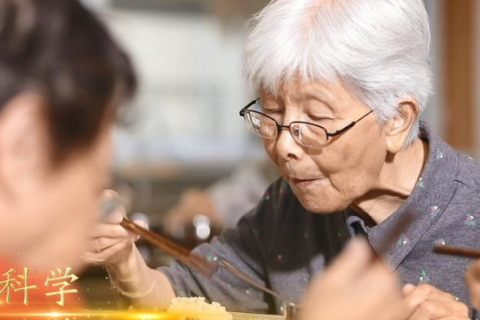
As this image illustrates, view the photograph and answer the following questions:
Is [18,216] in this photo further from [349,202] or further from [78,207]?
[349,202]

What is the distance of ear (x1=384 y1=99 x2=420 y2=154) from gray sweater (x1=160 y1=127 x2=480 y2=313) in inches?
2.0

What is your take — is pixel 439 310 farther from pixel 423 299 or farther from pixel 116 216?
pixel 116 216

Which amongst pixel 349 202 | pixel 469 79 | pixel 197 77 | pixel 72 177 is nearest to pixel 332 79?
pixel 349 202

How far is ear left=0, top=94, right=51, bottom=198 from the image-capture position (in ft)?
1.97

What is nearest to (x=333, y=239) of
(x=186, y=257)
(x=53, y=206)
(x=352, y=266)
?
(x=186, y=257)

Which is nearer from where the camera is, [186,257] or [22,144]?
[22,144]

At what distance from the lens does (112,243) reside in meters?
1.10

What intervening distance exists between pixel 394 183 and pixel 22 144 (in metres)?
0.69

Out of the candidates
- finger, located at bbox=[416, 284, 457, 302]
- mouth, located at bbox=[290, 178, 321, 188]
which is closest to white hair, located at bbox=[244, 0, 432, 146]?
mouth, located at bbox=[290, 178, 321, 188]

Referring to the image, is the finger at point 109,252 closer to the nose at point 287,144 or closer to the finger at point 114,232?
the finger at point 114,232

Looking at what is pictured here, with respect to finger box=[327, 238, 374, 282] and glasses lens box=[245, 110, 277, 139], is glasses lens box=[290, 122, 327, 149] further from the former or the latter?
finger box=[327, 238, 374, 282]

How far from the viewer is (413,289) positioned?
0.97 metres

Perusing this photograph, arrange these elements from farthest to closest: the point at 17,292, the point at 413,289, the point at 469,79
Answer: the point at 469,79, the point at 413,289, the point at 17,292

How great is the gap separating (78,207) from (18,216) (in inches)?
2.2
